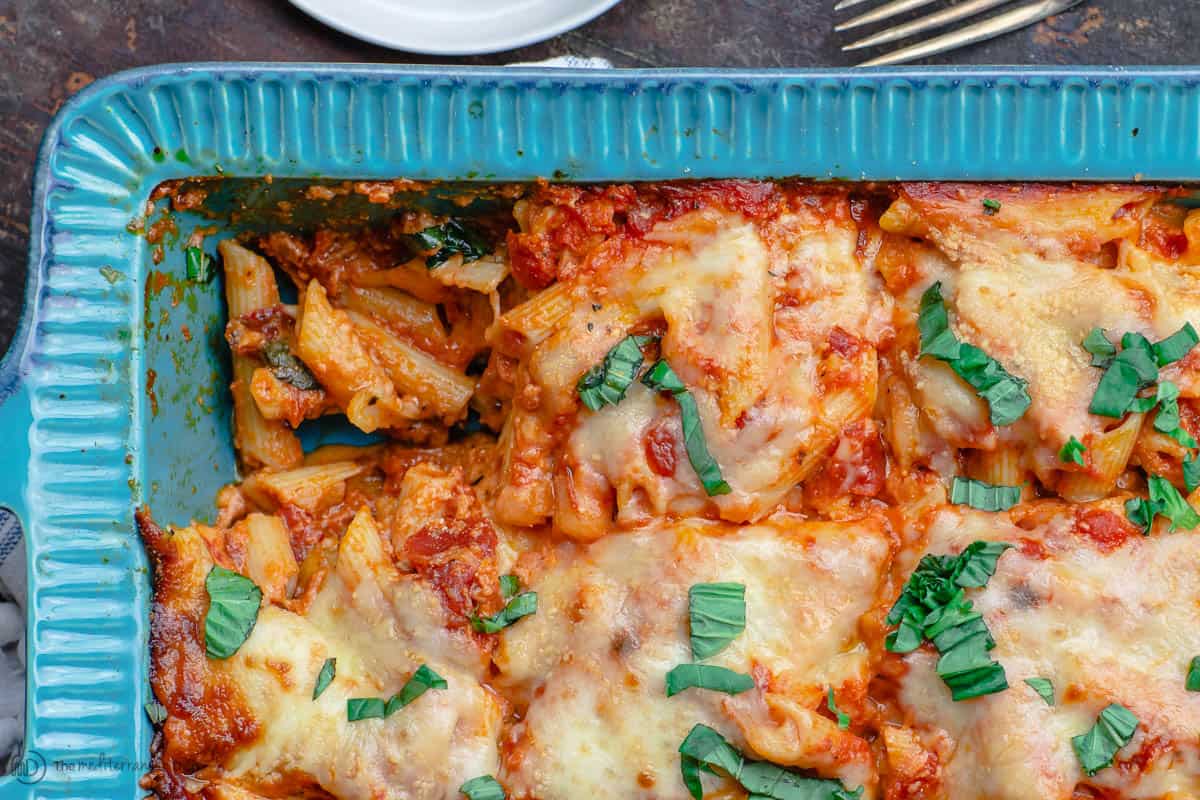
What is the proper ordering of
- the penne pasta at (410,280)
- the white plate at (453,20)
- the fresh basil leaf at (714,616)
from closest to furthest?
the fresh basil leaf at (714,616), the penne pasta at (410,280), the white plate at (453,20)

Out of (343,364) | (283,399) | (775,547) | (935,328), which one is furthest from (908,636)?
(283,399)

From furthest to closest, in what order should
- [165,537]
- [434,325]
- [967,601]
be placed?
[434,325] < [165,537] < [967,601]

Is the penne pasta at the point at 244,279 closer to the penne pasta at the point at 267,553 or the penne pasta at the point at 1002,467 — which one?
the penne pasta at the point at 267,553

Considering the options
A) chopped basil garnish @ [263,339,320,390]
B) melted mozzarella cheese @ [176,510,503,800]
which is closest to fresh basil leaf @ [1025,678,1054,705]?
melted mozzarella cheese @ [176,510,503,800]

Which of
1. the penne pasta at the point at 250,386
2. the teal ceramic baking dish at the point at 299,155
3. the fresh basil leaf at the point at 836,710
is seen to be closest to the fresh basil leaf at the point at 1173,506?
the teal ceramic baking dish at the point at 299,155

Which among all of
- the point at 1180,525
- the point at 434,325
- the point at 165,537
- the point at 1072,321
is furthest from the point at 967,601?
the point at 165,537

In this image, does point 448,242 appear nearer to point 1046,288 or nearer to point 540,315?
point 540,315

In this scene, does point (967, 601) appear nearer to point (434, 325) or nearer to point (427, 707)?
point (427, 707)
